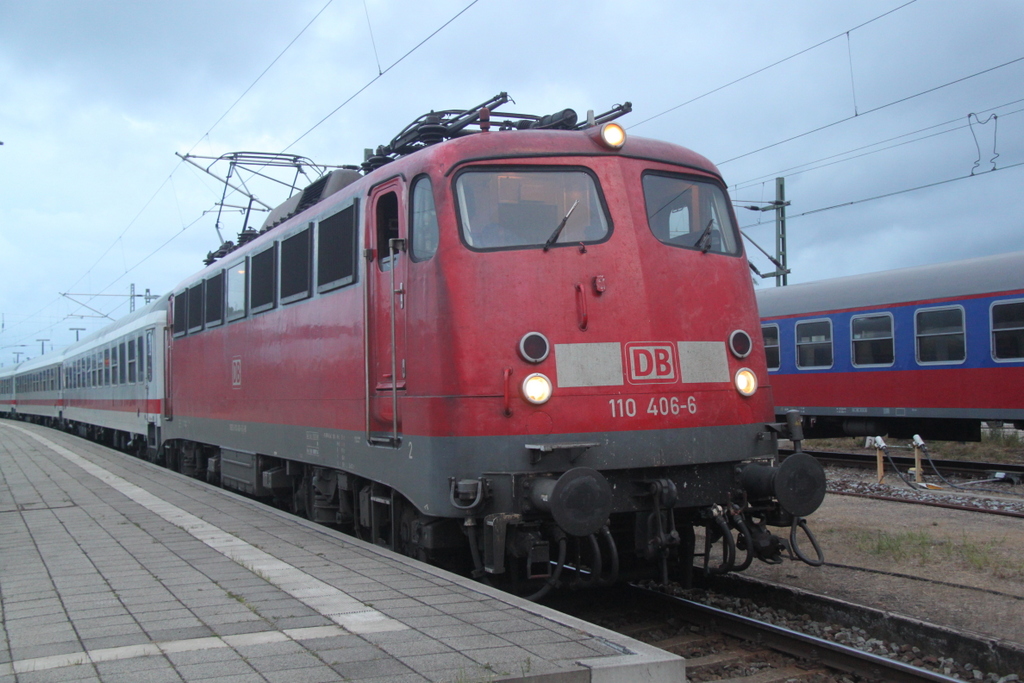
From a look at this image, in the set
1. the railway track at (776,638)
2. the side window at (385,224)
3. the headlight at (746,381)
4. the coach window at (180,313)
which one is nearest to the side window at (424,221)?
the side window at (385,224)

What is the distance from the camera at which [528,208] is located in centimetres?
626

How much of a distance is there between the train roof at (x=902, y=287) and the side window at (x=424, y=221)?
11259 mm

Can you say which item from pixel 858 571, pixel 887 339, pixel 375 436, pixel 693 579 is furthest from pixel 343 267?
pixel 887 339

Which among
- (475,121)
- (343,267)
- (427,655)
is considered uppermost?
(475,121)

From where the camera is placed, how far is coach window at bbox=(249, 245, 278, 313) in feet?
31.5

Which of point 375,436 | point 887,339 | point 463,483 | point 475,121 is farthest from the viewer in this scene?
point 887,339

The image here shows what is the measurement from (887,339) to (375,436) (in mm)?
12149

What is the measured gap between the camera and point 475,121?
24.0 feet

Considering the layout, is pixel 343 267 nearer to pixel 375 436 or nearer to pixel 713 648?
pixel 375 436

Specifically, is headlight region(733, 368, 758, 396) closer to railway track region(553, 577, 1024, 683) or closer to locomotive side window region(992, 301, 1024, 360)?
railway track region(553, 577, 1024, 683)

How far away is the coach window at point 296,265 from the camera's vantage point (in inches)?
335

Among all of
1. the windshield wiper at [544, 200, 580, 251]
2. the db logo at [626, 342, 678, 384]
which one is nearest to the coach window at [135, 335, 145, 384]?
the windshield wiper at [544, 200, 580, 251]

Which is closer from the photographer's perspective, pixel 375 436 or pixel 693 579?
pixel 375 436

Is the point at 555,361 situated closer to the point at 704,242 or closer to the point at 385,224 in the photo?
the point at 704,242
